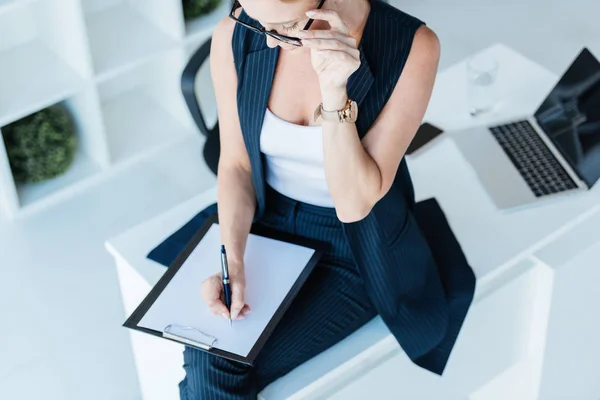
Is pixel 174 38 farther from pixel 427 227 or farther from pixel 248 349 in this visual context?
pixel 248 349

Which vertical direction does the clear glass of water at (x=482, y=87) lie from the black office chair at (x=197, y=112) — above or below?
above

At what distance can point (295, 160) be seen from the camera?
216cm

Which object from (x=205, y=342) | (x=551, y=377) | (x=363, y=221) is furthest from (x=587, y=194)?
(x=205, y=342)

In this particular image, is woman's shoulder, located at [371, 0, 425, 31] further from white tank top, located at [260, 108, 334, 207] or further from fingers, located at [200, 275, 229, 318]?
fingers, located at [200, 275, 229, 318]

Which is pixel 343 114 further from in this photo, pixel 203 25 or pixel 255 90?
pixel 203 25

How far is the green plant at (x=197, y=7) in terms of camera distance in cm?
375

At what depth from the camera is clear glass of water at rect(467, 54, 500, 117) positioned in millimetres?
2748

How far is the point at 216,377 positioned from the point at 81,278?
1.44 m

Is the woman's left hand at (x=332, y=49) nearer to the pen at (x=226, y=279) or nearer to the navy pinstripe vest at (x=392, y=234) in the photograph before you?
the navy pinstripe vest at (x=392, y=234)

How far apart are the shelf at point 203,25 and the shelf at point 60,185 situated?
2.08 ft

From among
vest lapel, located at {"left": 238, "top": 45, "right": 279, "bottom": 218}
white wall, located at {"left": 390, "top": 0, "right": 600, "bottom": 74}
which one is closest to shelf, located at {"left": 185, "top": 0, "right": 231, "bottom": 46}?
white wall, located at {"left": 390, "top": 0, "right": 600, "bottom": 74}

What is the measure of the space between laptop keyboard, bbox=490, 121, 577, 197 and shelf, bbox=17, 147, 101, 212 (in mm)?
1693

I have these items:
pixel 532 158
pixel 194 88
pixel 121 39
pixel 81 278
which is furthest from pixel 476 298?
pixel 121 39

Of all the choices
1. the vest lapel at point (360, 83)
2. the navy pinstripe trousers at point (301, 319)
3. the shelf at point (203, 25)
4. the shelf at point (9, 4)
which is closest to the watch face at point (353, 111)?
the vest lapel at point (360, 83)
